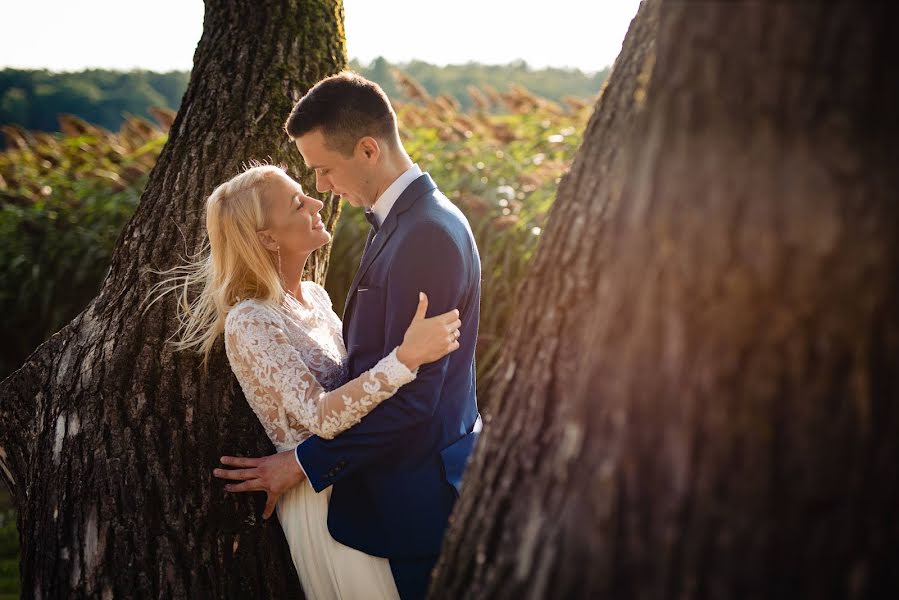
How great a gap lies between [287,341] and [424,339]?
1.74 ft

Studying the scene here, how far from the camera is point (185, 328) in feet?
9.83

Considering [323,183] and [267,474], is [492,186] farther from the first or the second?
[267,474]

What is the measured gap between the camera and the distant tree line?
59.5 ft

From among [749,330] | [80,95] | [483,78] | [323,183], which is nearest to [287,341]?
[323,183]

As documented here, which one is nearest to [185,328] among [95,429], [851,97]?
[95,429]

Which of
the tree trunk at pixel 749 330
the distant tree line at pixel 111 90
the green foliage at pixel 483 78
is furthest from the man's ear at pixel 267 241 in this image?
the green foliage at pixel 483 78

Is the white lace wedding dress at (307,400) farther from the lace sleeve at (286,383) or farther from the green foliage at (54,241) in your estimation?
the green foliage at (54,241)

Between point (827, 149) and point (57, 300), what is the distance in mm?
6085

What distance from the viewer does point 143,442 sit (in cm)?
286

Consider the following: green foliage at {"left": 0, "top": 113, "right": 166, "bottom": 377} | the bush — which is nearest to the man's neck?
the bush

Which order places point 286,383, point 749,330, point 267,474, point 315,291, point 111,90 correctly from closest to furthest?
point 749,330 → point 286,383 → point 267,474 → point 315,291 → point 111,90

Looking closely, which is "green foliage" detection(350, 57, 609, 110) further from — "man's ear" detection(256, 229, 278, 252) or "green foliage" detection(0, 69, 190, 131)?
"man's ear" detection(256, 229, 278, 252)

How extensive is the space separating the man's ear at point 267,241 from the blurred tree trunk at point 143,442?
→ 0.38 m

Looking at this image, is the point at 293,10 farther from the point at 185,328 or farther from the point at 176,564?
the point at 176,564
